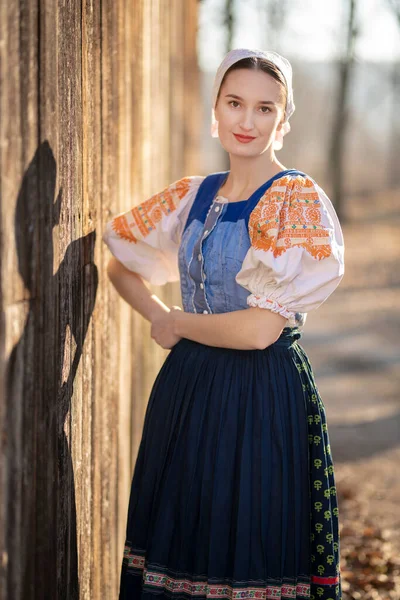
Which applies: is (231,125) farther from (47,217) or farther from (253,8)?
(253,8)

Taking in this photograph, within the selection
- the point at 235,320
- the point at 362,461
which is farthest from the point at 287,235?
the point at 362,461

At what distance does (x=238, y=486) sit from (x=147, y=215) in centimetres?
79

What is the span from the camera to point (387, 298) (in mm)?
11391

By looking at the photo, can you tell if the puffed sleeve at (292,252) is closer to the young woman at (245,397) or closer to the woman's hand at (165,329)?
the young woman at (245,397)

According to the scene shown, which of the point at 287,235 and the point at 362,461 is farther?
the point at 362,461

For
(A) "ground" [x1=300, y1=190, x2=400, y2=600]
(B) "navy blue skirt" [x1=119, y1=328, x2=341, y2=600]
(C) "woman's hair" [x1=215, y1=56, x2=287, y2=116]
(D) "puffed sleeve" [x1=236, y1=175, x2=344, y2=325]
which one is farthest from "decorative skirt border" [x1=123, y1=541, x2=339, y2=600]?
(A) "ground" [x1=300, y1=190, x2=400, y2=600]

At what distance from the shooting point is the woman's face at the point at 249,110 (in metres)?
2.12

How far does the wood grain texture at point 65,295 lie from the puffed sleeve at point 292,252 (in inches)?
16.9

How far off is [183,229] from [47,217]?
80 centimetres

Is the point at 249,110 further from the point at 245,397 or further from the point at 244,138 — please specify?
the point at 245,397

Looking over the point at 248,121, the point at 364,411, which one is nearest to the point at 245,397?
the point at 248,121

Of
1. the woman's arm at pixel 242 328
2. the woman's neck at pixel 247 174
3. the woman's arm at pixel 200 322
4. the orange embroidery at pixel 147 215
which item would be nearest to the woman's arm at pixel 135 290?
the woman's arm at pixel 200 322

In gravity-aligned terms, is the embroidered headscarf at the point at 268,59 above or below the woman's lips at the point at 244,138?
above

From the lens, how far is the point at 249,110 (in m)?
2.13
